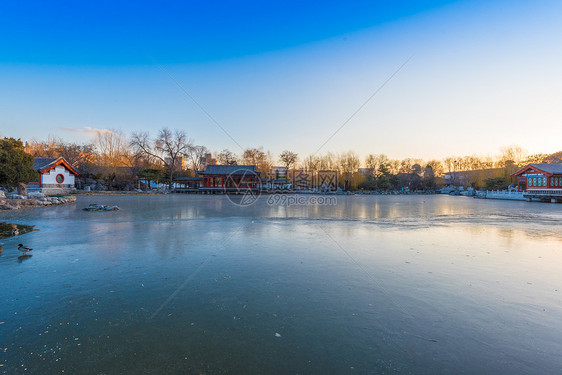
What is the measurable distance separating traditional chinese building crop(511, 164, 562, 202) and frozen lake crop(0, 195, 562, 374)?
3762cm

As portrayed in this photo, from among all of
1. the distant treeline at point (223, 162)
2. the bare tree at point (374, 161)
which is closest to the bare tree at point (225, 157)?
the distant treeline at point (223, 162)

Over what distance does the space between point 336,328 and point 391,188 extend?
7327 centimetres

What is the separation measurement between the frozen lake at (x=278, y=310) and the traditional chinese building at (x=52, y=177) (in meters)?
33.4

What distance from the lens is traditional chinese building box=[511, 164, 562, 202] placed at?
3394 cm

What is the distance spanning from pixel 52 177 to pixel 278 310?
138 ft

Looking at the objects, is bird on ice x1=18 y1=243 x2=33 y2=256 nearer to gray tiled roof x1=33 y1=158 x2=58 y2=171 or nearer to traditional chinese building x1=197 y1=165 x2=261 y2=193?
gray tiled roof x1=33 y1=158 x2=58 y2=171

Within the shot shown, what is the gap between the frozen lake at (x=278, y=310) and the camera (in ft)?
9.35

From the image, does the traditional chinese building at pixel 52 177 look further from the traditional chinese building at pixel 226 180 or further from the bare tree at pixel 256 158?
the bare tree at pixel 256 158

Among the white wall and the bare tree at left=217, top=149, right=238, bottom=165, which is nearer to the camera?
the white wall

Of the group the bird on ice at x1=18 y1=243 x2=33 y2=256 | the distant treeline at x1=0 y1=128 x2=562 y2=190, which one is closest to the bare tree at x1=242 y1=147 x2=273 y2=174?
the distant treeline at x1=0 y1=128 x2=562 y2=190

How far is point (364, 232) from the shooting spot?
1112 centimetres

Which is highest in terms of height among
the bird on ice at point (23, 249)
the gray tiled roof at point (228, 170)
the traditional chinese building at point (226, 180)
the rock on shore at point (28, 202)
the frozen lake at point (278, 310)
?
the gray tiled roof at point (228, 170)

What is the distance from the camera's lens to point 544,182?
116ft

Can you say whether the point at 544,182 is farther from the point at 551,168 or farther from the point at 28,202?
the point at 28,202
